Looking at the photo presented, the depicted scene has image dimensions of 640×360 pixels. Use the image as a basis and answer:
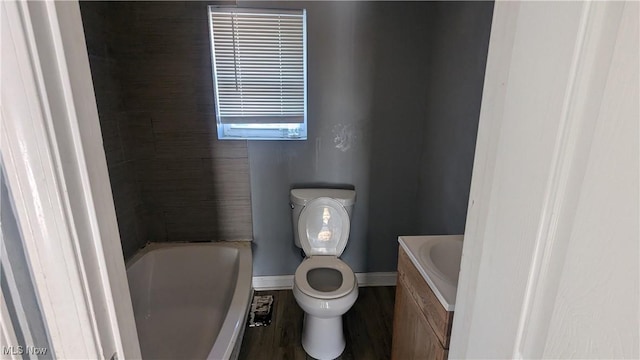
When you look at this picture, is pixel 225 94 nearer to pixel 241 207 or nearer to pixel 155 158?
pixel 155 158

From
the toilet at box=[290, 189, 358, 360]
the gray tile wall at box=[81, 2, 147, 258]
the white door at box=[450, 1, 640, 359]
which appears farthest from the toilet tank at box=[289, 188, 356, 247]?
the white door at box=[450, 1, 640, 359]

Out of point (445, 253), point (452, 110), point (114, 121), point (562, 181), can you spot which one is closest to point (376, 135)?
point (452, 110)

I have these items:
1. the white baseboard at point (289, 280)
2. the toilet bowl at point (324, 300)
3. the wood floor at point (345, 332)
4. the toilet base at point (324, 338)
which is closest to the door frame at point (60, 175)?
the toilet bowl at point (324, 300)

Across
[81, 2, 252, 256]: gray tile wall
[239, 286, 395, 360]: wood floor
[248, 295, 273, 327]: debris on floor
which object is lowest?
[239, 286, 395, 360]: wood floor

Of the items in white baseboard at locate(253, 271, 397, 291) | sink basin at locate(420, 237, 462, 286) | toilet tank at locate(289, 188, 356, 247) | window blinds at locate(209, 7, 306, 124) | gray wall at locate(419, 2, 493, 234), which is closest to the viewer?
sink basin at locate(420, 237, 462, 286)

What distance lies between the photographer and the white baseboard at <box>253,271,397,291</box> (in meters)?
2.38

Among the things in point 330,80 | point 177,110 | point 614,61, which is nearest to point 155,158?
point 177,110

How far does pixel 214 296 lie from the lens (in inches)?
82.3

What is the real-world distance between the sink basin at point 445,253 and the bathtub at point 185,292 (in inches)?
39.6

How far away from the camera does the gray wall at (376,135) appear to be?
183 cm

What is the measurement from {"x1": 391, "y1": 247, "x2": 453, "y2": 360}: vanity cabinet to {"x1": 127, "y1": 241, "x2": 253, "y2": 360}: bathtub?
0.82 metres

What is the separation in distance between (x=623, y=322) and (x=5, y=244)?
827 mm

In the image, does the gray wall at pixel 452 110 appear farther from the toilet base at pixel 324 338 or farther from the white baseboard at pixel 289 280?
the toilet base at pixel 324 338

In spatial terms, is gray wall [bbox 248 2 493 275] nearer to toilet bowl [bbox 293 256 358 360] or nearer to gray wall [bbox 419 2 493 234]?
gray wall [bbox 419 2 493 234]
